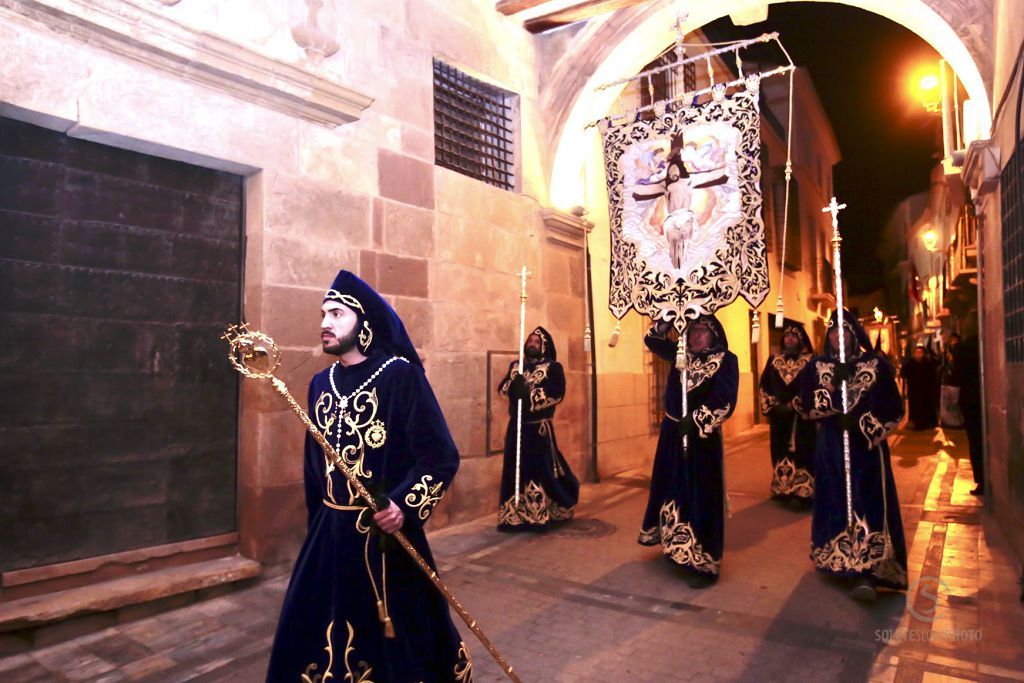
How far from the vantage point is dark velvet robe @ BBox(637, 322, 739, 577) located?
15.9ft

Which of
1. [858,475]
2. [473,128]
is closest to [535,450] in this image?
[858,475]

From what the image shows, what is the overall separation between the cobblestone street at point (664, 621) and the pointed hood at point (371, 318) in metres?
1.86

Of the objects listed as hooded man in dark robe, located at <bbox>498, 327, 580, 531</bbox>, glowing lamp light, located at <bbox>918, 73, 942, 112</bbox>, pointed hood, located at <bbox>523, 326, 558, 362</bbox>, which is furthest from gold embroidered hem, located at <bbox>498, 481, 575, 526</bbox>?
glowing lamp light, located at <bbox>918, 73, 942, 112</bbox>

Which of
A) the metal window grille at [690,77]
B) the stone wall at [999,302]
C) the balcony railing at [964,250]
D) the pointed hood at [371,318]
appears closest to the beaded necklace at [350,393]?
the pointed hood at [371,318]

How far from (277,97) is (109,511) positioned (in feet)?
10.7

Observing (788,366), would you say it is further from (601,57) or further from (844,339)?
(601,57)

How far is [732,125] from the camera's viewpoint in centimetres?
542

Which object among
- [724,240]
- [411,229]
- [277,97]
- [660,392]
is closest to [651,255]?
[724,240]

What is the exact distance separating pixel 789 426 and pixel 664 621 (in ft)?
13.4

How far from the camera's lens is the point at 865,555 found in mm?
4461

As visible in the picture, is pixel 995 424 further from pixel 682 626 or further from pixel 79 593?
pixel 79 593

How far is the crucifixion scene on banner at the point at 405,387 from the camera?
285 cm

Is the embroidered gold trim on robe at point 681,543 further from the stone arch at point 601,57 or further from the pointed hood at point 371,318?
the stone arch at point 601,57

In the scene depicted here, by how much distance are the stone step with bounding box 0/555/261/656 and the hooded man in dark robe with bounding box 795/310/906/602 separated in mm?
4184
